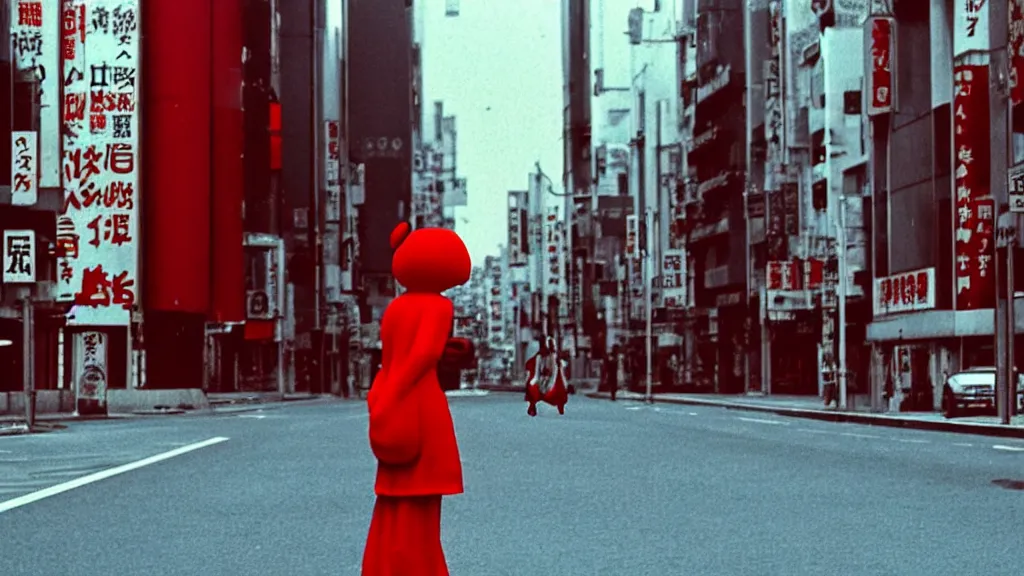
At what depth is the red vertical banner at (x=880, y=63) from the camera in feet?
182

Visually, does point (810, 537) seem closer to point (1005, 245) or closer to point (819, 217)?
point (1005, 245)

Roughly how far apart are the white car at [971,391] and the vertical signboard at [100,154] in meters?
27.9

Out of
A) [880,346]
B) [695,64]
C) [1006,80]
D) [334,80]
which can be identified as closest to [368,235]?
[334,80]

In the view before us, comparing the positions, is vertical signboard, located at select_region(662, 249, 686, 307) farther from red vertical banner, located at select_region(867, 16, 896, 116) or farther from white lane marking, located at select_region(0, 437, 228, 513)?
white lane marking, located at select_region(0, 437, 228, 513)

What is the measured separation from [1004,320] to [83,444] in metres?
17.0

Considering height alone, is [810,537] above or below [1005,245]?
below

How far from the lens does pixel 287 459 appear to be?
70.5 ft

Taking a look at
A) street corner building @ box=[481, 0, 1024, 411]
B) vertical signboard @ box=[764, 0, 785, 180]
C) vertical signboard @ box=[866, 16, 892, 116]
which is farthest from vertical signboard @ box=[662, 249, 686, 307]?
vertical signboard @ box=[866, 16, 892, 116]

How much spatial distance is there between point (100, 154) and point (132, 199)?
1819 millimetres

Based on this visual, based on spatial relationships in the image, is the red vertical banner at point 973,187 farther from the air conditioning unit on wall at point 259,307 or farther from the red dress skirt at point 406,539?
the red dress skirt at point 406,539

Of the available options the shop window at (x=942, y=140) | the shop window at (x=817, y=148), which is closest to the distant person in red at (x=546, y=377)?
the shop window at (x=942, y=140)

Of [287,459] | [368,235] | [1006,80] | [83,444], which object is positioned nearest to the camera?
[287,459]

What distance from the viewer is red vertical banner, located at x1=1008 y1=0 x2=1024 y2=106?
4050 cm

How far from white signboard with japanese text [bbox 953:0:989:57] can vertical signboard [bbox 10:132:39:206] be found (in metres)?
24.0
